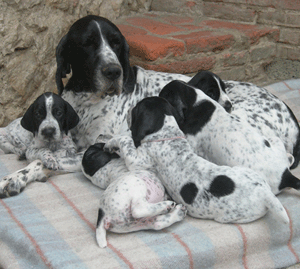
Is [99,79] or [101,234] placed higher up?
[99,79]

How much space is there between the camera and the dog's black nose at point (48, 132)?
328cm

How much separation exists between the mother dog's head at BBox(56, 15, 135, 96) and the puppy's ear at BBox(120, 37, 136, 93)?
0.04 metres

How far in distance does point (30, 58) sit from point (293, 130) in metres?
2.57

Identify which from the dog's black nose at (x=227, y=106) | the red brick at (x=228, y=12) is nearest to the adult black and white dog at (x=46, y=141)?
the dog's black nose at (x=227, y=106)

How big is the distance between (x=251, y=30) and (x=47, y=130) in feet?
9.43

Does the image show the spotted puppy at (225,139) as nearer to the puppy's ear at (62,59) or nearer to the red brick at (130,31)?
the puppy's ear at (62,59)

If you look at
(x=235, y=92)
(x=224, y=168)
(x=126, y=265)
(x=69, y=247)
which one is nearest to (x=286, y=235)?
(x=224, y=168)

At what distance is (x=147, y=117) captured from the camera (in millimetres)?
3020

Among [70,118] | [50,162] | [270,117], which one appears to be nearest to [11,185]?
[50,162]

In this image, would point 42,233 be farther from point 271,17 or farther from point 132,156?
point 271,17

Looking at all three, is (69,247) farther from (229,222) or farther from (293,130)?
(293,130)

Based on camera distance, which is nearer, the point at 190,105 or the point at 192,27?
the point at 190,105

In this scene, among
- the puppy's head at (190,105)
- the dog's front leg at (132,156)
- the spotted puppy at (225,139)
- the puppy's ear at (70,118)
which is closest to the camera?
the spotted puppy at (225,139)

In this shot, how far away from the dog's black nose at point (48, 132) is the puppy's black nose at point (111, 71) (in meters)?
0.57
